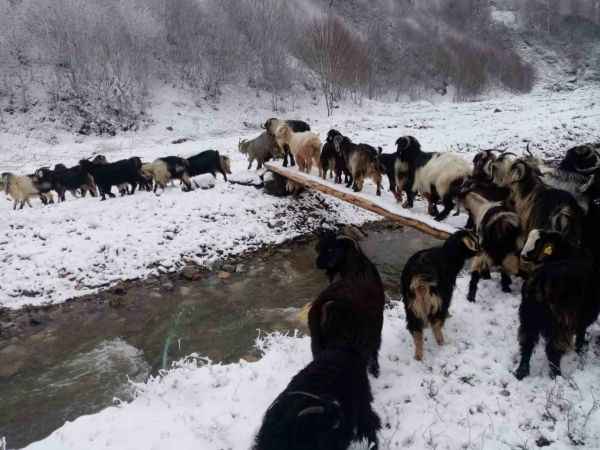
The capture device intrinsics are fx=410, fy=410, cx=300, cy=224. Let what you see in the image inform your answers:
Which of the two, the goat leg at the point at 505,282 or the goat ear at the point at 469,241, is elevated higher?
the goat ear at the point at 469,241

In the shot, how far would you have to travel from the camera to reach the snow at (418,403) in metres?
3.14

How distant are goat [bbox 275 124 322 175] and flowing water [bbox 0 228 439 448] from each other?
314 cm

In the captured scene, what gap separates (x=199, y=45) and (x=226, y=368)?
35.5 m

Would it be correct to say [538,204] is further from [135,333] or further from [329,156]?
[135,333]

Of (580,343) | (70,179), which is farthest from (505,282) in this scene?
(70,179)

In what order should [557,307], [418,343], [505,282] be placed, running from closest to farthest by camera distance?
1. [557,307]
2. [418,343]
3. [505,282]

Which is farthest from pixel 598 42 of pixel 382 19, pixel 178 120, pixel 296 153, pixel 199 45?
pixel 296 153

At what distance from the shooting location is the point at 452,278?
436 centimetres

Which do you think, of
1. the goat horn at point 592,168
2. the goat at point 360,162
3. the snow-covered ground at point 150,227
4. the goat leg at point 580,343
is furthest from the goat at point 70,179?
the goat leg at point 580,343

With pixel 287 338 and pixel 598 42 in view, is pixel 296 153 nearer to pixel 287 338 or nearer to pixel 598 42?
pixel 287 338

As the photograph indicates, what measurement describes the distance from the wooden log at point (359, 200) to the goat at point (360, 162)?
1.90ft

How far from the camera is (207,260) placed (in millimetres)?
8852

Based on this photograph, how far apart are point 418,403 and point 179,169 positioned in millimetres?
10075

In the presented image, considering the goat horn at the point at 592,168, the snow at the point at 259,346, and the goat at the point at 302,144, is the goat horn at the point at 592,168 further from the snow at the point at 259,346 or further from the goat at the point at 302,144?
the goat at the point at 302,144
